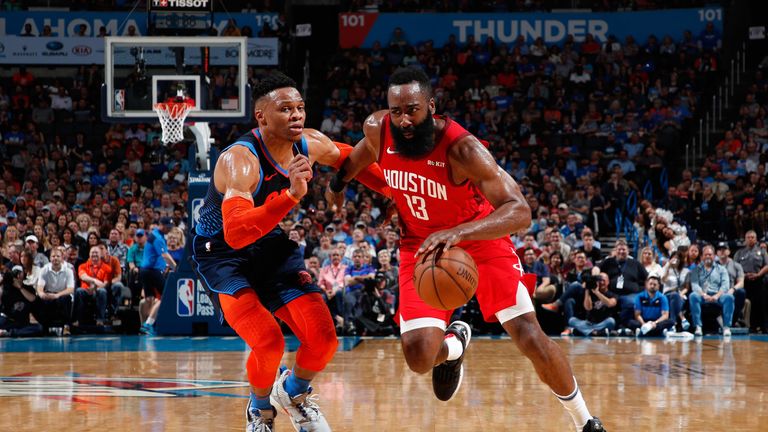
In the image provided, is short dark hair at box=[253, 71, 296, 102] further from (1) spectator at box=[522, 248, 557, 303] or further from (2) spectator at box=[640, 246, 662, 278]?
(2) spectator at box=[640, 246, 662, 278]

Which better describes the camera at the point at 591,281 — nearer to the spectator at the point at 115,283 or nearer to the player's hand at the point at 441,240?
the spectator at the point at 115,283

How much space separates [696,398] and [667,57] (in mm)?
15368

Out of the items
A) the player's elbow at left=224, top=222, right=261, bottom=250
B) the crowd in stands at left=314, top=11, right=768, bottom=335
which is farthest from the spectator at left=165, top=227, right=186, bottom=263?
the player's elbow at left=224, top=222, right=261, bottom=250

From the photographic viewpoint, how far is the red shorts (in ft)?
18.6

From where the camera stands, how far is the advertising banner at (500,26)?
2262 centimetres

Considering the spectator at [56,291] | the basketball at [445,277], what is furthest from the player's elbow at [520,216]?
the spectator at [56,291]

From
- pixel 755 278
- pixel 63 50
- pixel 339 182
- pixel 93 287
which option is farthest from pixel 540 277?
pixel 63 50

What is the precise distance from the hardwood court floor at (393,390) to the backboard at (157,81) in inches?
124

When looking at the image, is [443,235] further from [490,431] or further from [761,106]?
[761,106]

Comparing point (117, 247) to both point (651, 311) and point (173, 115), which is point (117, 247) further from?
point (651, 311)

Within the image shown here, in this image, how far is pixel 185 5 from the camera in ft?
42.8

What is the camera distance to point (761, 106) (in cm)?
1995

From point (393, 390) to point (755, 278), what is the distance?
7917mm

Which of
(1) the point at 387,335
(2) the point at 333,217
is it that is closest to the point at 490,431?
(1) the point at 387,335
